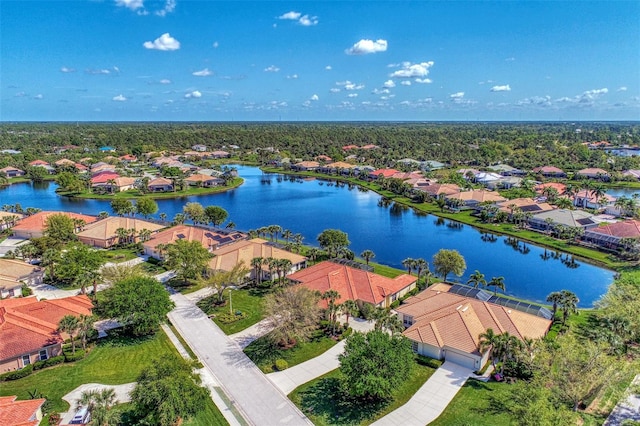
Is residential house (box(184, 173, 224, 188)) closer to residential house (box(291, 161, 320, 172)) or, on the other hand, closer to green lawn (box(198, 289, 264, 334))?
residential house (box(291, 161, 320, 172))

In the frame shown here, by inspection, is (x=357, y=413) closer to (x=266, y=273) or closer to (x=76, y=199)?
(x=266, y=273)

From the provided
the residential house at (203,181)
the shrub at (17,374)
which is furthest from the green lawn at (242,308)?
the residential house at (203,181)

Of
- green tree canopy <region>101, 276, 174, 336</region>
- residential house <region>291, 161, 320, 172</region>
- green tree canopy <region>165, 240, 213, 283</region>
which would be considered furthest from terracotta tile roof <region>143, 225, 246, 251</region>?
residential house <region>291, 161, 320, 172</region>

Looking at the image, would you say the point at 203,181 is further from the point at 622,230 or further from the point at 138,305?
the point at 622,230

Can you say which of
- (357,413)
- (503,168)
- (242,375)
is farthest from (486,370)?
(503,168)

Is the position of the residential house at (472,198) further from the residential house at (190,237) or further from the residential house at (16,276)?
the residential house at (16,276)
